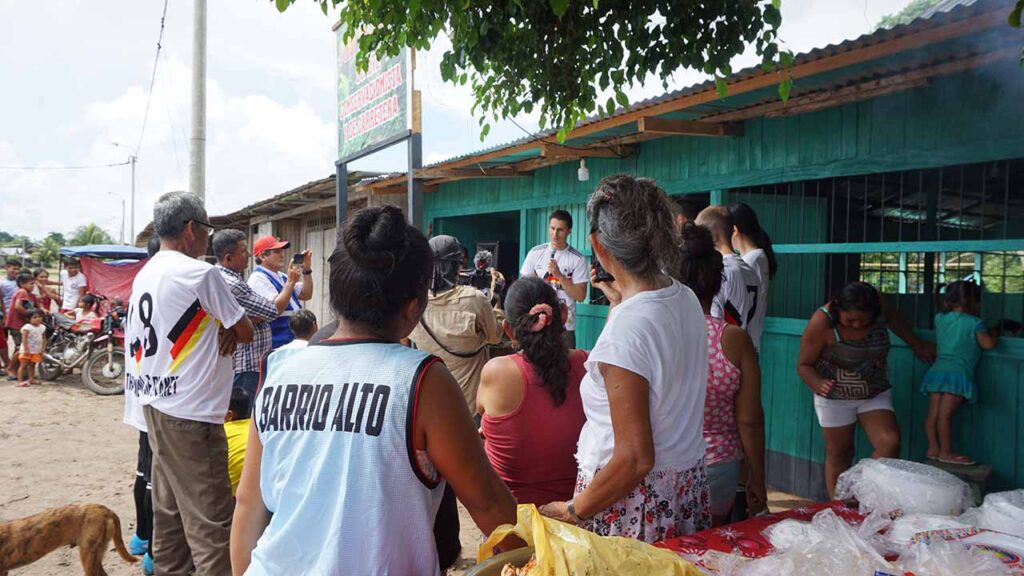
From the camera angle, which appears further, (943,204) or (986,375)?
(943,204)

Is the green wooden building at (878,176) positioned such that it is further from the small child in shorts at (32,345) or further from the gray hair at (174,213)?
the small child in shorts at (32,345)

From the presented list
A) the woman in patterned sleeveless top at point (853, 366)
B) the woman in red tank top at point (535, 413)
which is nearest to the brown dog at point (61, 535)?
the woman in red tank top at point (535, 413)

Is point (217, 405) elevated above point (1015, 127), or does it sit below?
below

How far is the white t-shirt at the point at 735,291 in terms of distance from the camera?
12.3 ft

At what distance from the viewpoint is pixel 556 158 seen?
7215 millimetres

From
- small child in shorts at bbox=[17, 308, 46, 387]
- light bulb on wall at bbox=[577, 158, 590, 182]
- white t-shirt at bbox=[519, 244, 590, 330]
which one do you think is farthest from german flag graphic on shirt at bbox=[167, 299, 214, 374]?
small child in shorts at bbox=[17, 308, 46, 387]

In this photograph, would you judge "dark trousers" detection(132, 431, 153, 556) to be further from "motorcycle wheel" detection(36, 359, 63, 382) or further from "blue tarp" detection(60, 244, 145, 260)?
"blue tarp" detection(60, 244, 145, 260)

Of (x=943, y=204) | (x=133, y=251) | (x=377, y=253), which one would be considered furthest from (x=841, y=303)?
(x=133, y=251)

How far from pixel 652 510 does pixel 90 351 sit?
35.7ft

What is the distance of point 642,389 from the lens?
1.73 meters

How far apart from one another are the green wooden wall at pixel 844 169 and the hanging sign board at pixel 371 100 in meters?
2.49

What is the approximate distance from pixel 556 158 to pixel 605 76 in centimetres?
334

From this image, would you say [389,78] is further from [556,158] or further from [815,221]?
[815,221]

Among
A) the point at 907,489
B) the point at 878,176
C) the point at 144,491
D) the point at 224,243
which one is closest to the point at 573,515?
the point at 907,489
